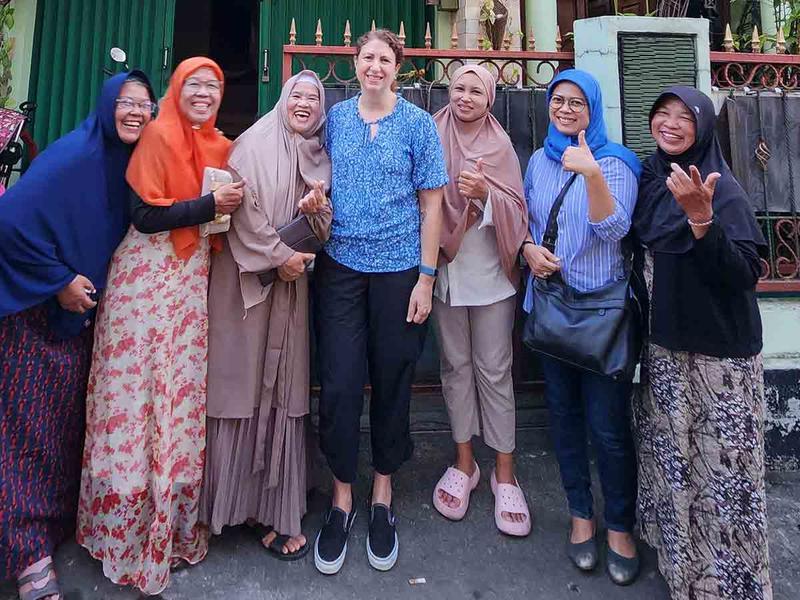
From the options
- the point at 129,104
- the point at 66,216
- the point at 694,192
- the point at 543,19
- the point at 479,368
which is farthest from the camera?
the point at 543,19

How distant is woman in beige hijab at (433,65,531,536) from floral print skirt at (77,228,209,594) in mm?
1112

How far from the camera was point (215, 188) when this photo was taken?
1.95m

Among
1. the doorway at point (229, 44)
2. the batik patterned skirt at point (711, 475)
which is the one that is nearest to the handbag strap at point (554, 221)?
the batik patterned skirt at point (711, 475)

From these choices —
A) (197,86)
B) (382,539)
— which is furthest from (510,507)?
(197,86)

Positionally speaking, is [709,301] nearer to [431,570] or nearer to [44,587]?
[431,570]

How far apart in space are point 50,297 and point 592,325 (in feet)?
6.79

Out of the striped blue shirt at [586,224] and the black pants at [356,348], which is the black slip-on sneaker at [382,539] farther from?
the striped blue shirt at [586,224]

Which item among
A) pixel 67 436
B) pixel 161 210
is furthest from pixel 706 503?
pixel 67 436

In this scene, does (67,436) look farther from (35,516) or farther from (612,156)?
(612,156)

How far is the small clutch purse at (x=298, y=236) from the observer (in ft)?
6.56

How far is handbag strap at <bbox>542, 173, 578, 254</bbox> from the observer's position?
207cm

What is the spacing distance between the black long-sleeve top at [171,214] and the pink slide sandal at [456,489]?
64.2 inches

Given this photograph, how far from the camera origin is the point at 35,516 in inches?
77.0

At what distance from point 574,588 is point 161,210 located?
2179 millimetres
